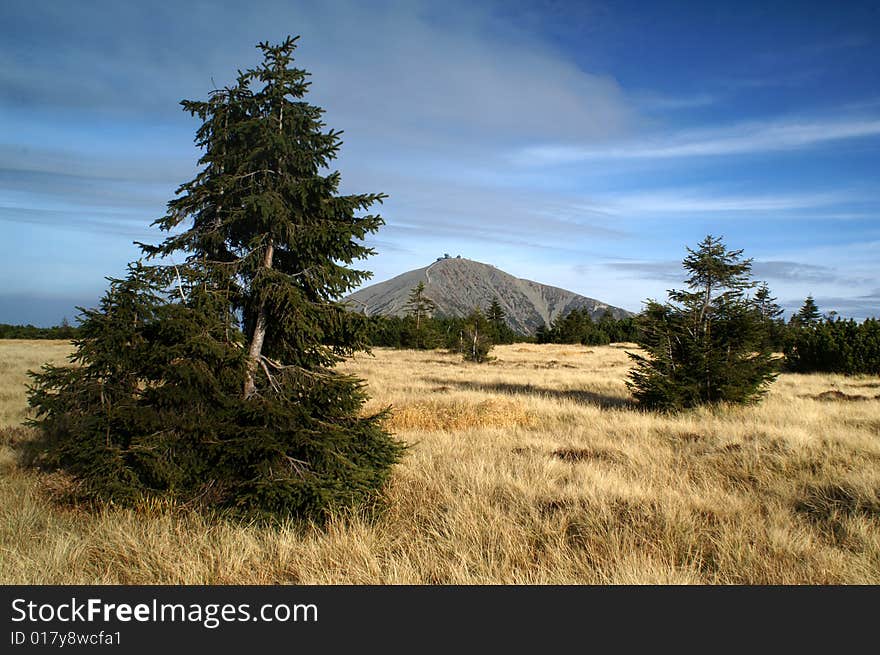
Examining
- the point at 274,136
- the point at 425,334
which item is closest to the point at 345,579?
the point at 274,136

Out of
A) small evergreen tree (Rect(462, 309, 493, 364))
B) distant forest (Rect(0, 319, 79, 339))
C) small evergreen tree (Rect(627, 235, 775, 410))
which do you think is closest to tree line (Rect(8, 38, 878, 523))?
small evergreen tree (Rect(627, 235, 775, 410))

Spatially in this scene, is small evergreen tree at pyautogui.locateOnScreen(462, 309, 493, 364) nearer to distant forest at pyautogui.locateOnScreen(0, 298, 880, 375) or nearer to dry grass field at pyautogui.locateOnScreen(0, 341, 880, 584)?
distant forest at pyautogui.locateOnScreen(0, 298, 880, 375)

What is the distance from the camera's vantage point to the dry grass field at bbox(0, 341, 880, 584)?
3527 millimetres

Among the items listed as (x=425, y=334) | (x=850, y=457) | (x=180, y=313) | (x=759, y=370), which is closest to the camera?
(x=180, y=313)

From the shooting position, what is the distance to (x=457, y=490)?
540cm

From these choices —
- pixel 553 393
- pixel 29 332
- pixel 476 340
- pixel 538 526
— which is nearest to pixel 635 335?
pixel 553 393

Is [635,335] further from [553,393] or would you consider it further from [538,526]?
[538,526]

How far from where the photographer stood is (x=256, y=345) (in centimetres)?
502

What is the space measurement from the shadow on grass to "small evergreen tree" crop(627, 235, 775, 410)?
1215 mm

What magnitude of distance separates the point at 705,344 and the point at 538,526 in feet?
32.2

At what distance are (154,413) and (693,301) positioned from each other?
1222cm

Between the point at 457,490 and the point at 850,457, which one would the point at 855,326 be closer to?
the point at 850,457

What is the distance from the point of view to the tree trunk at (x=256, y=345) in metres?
4.88

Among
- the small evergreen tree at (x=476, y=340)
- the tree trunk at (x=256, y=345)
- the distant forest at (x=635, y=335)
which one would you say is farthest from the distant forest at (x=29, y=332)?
the tree trunk at (x=256, y=345)
